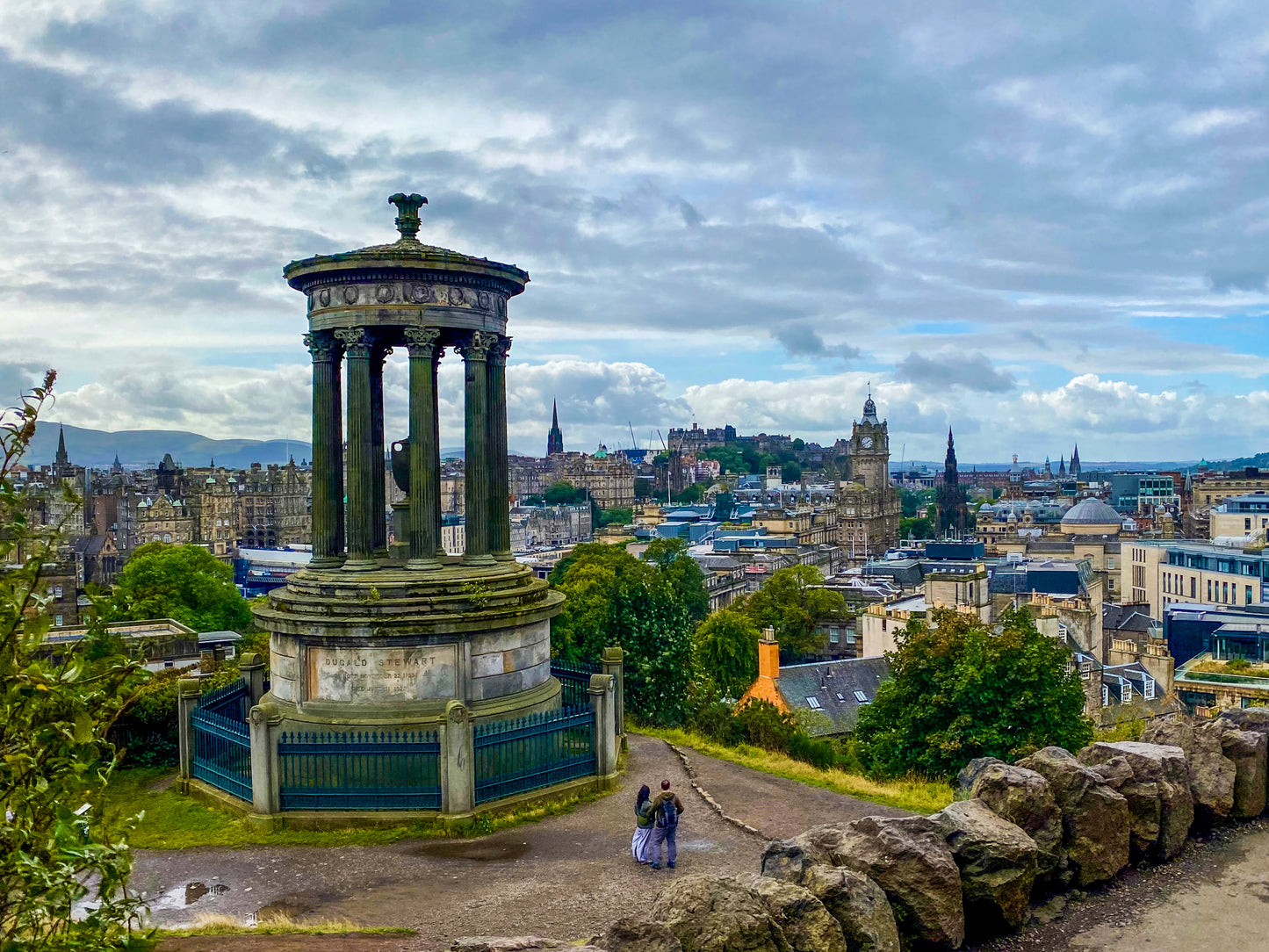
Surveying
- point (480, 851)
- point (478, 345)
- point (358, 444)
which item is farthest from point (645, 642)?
point (480, 851)

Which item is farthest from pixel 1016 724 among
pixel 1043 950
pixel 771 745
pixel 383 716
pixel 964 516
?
pixel 964 516

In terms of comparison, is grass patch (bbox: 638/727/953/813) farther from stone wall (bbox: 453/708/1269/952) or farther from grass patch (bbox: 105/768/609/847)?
stone wall (bbox: 453/708/1269/952)

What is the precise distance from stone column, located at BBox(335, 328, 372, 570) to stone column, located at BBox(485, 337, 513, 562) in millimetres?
2282

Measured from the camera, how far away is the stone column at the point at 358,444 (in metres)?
19.1

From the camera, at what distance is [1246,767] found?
11898 millimetres

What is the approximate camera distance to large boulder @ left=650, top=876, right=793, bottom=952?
7.73m

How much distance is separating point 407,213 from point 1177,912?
Result: 16.6 m

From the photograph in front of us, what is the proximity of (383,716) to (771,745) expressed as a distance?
30.9 ft

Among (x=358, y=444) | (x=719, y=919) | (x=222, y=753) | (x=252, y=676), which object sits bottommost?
(x=222, y=753)

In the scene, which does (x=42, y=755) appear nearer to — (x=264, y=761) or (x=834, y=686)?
(x=264, y=761)

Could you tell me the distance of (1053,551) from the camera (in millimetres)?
123812

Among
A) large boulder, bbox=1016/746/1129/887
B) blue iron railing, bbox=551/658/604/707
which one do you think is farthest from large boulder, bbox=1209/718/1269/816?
blue iron railing, bbox=551/658/604/707

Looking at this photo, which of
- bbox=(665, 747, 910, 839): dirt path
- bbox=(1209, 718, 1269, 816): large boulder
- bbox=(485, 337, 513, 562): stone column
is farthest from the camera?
bbox=(485, 337, 513, 562): stone column

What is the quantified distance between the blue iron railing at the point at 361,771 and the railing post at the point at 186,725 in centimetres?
353
